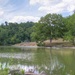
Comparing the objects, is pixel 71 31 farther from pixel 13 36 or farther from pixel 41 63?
pixel 41 63

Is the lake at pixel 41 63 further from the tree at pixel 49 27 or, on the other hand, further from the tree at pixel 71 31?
the tree at pixel 49 27

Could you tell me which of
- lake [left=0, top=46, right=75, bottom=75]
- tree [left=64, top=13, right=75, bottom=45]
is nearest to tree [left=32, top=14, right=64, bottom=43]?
tree [left=64, top=13, right=75, bottom=45]

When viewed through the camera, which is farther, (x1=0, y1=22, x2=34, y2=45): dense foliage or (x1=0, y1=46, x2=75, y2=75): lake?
(x1=0, y1=22, x2=34, y2=45): dense foliage

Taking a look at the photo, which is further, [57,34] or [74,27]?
[57,34]

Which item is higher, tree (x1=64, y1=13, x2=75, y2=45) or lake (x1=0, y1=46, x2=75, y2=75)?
tree (x1=64, y1=13, x2=75, y2=45)

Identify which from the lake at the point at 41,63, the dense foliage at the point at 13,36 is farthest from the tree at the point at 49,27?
the lake at the point at 41,63

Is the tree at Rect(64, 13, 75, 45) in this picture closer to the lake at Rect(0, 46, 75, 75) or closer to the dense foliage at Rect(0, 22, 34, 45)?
the dense foliage at Rect(0, 22, 34, 45)

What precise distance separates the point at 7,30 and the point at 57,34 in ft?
112

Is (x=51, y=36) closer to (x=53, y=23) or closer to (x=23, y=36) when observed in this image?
(x=53, y=23)

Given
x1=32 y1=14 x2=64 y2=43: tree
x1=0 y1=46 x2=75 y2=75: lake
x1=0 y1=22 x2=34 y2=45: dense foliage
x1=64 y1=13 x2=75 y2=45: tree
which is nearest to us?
x1=0 y1=46 x2=75 y2=75: lake

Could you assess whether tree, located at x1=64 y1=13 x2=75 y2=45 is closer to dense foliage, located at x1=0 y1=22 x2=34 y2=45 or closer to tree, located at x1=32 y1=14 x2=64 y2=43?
tree, located at x1=32 y1=14 x2=64 y2=43

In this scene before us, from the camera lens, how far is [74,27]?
61.0 m

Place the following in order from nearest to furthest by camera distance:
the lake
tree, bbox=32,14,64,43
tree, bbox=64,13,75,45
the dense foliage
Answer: the lake, tree, bbox=64,13,75,45, tree, bbox=32,14,64,43, the dense foliage

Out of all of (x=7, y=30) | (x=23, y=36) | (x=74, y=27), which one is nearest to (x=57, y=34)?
(x=74, y=27)
